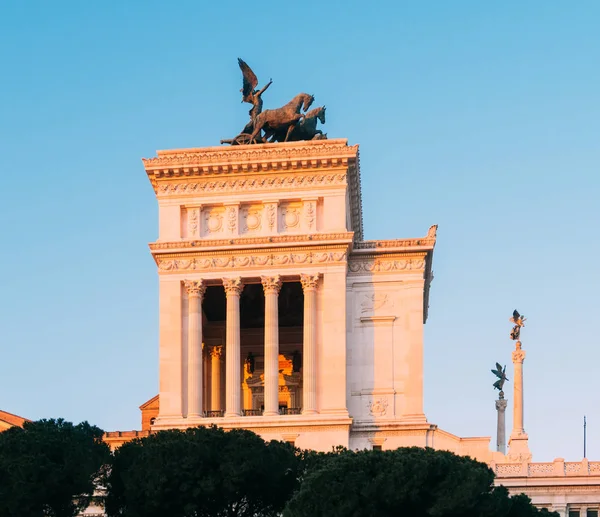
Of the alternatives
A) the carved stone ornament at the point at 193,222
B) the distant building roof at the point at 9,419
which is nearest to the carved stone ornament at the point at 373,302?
the carved stone ornament at the point at 193,222

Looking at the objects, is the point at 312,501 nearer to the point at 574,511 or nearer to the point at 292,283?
the point at 574,511

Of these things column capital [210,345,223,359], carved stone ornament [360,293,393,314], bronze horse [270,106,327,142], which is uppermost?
bronze horse [270,106,327,142]

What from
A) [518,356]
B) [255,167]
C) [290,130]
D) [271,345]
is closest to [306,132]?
[290,130]

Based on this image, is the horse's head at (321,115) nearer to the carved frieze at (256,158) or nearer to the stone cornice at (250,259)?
the carved frieze at (256,158)

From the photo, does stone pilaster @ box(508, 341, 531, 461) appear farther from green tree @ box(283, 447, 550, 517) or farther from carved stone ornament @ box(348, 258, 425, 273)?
green tree @ box(283, 447, 550, 517)

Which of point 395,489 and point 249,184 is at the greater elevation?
point 249,184

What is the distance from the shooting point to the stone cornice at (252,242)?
7925 centimetres

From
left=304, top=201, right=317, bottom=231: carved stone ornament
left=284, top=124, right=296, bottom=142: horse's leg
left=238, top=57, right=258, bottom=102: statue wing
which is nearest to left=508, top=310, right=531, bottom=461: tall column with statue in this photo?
left=304, top=201, right=317, bottom=231: carved stone ornament

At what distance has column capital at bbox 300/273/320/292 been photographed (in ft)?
260

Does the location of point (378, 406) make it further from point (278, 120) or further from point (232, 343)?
point (278, 120)

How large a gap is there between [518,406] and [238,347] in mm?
15110

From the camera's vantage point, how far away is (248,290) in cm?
8569

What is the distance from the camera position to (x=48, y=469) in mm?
62875

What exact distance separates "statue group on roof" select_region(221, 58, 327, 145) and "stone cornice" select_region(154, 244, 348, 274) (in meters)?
7.20
